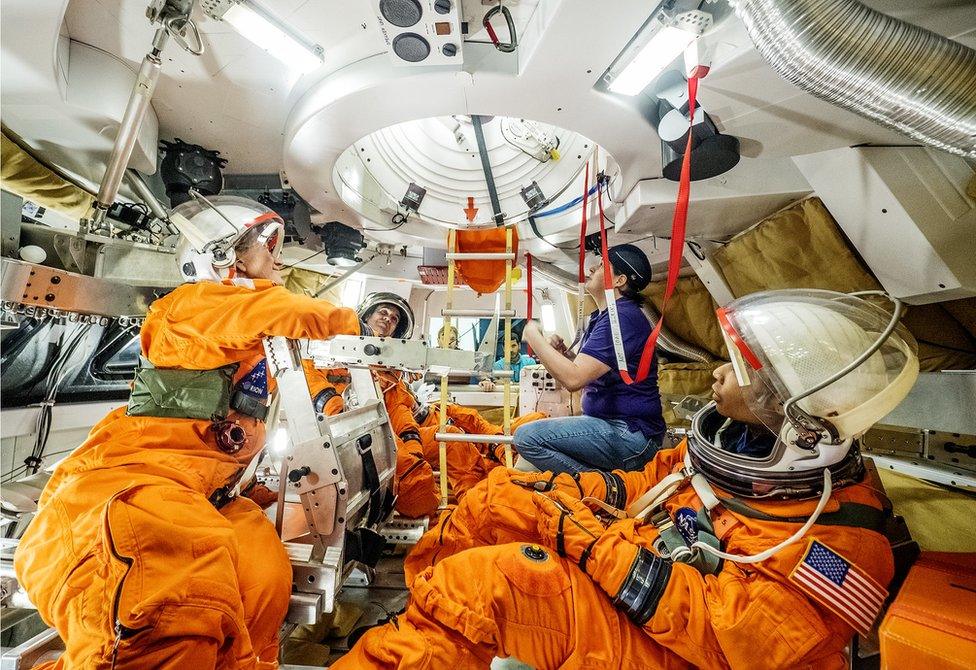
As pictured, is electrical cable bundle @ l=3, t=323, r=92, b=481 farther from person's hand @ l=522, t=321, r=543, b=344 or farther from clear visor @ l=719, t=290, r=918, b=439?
clear visor @ l=719, t=290, r=918, b=439

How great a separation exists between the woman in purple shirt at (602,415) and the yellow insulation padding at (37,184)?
3.35m

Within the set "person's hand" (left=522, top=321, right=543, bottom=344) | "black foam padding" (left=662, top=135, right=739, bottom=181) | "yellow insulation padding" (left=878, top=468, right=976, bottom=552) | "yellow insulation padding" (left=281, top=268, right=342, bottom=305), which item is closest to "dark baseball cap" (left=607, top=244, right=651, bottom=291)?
"black foam padding" (left=662, top=135, right=739, bottom=181)

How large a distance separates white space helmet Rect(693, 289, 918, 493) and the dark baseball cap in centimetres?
117

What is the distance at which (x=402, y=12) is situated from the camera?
167 centimetres

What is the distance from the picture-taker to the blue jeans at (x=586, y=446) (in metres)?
2.38

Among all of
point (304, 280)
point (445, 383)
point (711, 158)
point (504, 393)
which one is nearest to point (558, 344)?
point (504, 393)

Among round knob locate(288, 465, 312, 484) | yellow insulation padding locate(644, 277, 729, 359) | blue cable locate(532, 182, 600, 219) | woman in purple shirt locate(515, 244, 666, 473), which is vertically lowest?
round knob locate(288, 465, 312, 484)

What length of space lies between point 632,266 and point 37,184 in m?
4.00

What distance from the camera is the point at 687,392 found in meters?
4.17

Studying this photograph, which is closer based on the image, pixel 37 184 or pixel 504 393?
pixel 37 184

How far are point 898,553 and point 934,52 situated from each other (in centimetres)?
176

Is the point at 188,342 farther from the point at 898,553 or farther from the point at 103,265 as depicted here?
the point at 898,553

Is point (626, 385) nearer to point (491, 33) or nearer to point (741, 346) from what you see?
point (741, 346)

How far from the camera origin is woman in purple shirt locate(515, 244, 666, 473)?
240 centimetres
